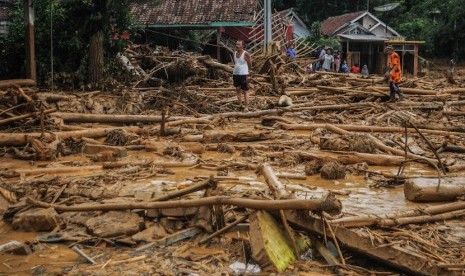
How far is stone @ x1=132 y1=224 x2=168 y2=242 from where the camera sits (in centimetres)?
450

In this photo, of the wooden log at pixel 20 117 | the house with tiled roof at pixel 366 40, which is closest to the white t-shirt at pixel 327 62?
the house with tiled roof at pixel 366 40

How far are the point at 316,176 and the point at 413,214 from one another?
8.45 ft

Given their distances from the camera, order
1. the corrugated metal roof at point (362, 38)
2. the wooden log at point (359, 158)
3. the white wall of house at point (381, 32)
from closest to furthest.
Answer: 1. the wooden log at point (359, 158)
2. the corrugated metal roof at point (362, 38)
3. the white wall of house at point (381, 32)

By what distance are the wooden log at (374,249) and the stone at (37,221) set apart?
2.20m

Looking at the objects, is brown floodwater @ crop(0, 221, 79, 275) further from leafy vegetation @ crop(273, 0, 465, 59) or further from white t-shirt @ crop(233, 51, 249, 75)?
leafy vegetation @ crop(273, 0, 465, 59)

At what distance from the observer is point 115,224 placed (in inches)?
182

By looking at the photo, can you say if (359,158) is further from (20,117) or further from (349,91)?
(349,91)

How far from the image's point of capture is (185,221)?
15.8 feet

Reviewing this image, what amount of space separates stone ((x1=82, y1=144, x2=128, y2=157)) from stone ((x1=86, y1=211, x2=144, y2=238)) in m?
3.30

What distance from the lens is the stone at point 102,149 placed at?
8.08 meters

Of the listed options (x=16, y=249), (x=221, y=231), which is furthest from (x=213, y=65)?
(x=16, y=249)

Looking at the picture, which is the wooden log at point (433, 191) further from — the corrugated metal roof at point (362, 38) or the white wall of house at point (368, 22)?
the white wall of house at point (368, 22)

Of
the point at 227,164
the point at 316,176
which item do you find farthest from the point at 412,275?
the point at 227,164

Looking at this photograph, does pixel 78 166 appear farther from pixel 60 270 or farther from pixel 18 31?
pixel 18 31
